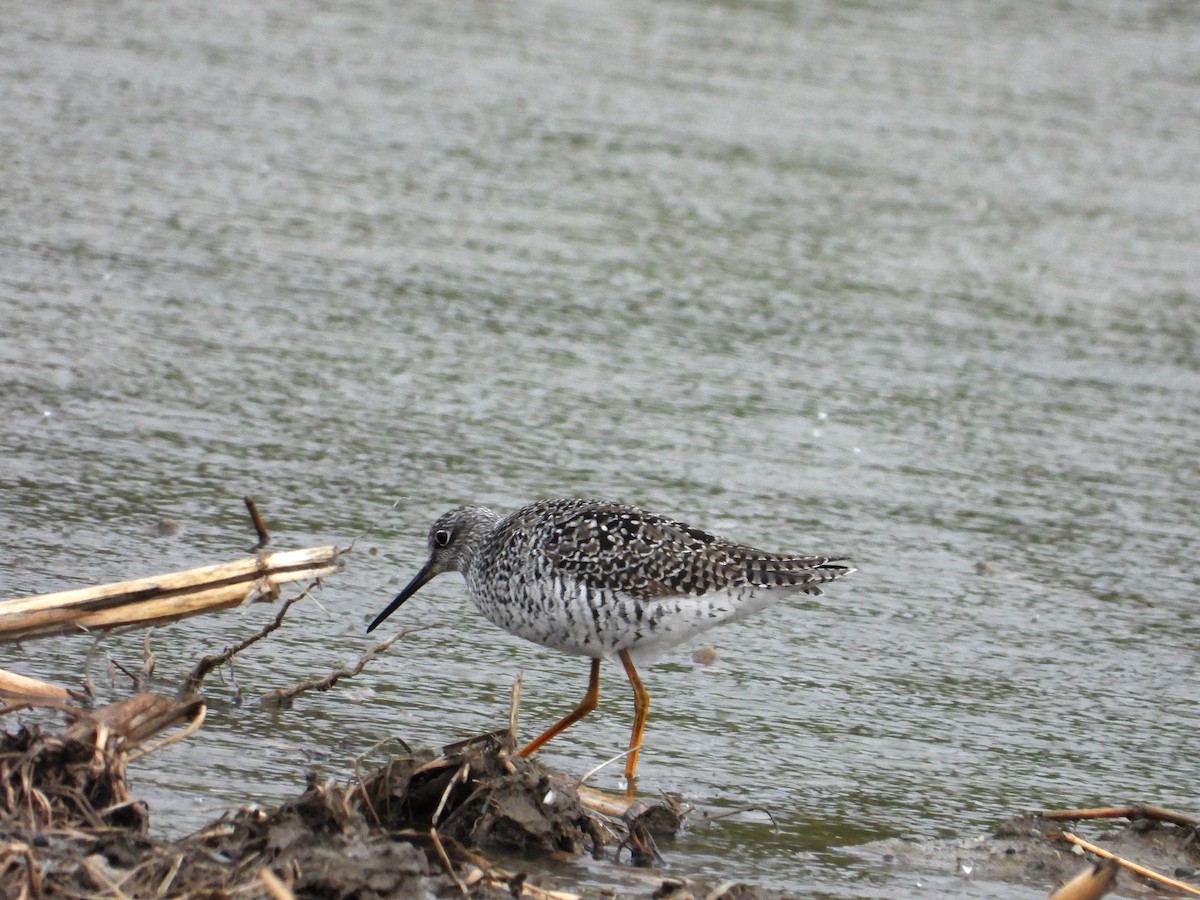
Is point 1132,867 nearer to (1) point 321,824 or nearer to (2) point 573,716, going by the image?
(2) point 573,716

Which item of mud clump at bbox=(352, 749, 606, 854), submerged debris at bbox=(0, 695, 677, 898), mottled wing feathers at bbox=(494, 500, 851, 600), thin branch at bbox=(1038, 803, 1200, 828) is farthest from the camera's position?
mottled wing feathers at bbox=(494, 500, 851, 600)

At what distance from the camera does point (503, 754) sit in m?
5.23

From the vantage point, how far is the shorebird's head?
686cm

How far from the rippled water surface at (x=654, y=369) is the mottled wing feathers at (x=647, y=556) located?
521 mm

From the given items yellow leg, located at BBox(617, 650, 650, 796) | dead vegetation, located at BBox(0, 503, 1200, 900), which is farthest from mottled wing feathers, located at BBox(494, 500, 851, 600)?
dead vegetation, located at BBox(0, 503, 1200, 900)

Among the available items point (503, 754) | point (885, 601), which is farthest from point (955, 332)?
point (503, 754)

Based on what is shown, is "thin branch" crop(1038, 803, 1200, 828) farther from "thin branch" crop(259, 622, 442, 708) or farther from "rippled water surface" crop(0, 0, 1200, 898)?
"thin branch" crop(259, 622, 442, 708)

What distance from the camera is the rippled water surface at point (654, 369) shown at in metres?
6.37

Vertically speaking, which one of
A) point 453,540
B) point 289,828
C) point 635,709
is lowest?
point 635,709

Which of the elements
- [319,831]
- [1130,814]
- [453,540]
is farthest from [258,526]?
[1130,814]

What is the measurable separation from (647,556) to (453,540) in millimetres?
926

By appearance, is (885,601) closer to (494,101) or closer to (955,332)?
(955,332)

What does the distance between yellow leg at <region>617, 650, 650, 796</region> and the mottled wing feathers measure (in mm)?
291

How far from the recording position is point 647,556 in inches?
248
